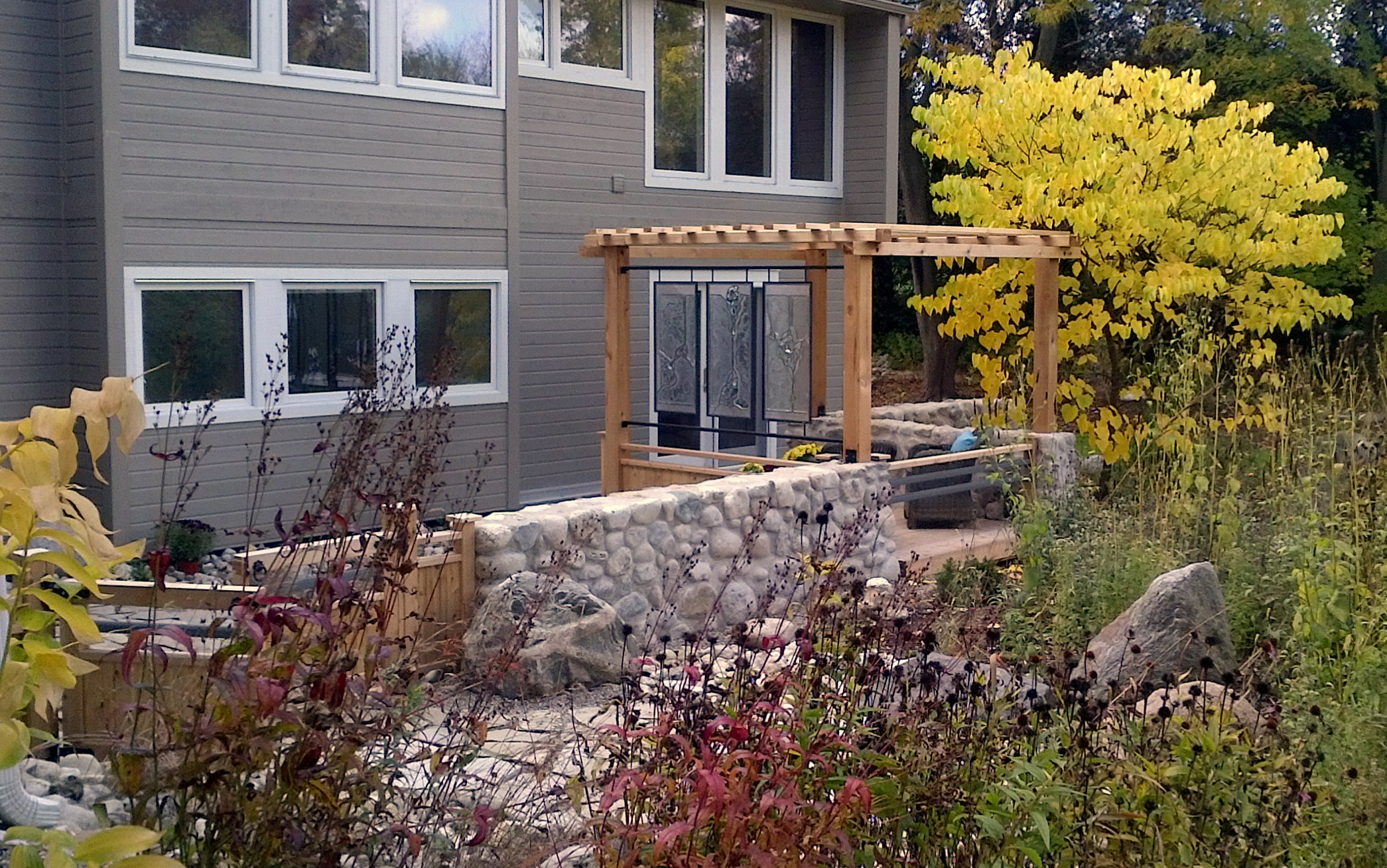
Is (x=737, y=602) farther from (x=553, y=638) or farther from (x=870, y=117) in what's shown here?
(x=870, y=117)

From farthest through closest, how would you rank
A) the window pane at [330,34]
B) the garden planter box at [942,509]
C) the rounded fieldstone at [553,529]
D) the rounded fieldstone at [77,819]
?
the garden planter box at [942,509]
the window pane at [330,34]
the rounded fieldstone at [553,529]
the rounded fieldstone at [77,819]

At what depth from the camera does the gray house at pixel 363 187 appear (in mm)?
10172

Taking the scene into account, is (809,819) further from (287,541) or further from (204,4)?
(204,4)

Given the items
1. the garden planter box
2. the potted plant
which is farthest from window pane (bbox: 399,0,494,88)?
the garden planter box

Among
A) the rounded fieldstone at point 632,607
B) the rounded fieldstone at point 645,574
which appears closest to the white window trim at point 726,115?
the rounded fieldstone at point 645,574

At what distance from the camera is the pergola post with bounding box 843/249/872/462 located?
9.96 metres

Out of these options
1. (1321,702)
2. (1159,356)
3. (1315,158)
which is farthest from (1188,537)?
(1315,158)

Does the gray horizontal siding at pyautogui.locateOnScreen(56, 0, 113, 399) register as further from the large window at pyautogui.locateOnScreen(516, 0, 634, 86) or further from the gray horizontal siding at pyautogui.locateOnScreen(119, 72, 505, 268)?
the large window at pyautogui.locateOnScreen(516, 0, 634, 86)

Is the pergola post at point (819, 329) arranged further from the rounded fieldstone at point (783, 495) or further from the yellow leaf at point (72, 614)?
the yellow leaf at point (72, 614)

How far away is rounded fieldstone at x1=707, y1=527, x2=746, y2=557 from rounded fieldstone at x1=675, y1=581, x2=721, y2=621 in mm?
214

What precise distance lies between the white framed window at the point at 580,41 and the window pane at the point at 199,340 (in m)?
3.78

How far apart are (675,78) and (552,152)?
1.92 meters

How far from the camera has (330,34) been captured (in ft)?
37.1

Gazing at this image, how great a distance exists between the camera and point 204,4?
34.4ft
